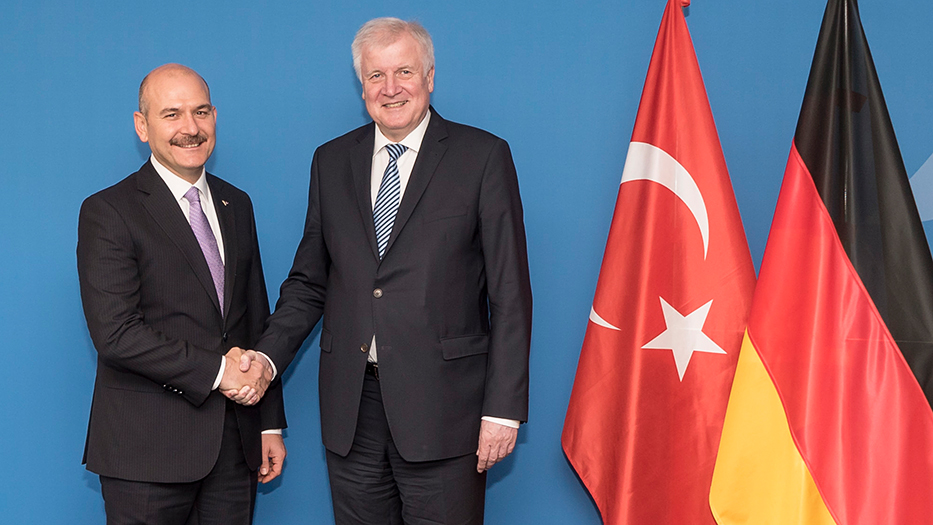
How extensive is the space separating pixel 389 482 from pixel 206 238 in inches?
32.5

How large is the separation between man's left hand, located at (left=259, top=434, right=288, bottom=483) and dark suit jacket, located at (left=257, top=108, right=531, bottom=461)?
240 millimetres

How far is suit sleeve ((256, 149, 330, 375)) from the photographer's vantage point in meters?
2.01

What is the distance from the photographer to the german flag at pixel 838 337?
1.82 metres

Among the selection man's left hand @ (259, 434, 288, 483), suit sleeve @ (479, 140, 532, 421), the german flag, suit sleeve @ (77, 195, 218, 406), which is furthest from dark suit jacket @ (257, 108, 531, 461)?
the german flag

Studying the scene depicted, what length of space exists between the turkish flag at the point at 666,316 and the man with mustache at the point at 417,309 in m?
0.43

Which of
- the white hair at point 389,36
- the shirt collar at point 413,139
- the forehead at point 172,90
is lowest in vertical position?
the shirt collar at point 413,139

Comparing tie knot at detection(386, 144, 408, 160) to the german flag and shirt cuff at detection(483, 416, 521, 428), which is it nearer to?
shirt cuff at detection(483, 416, 521, 428)

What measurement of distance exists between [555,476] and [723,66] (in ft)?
4.91

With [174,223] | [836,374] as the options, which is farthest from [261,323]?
[836,374]

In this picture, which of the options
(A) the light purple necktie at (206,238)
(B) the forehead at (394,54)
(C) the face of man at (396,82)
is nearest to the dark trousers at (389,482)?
(A) the light purple necktie at (206,238)

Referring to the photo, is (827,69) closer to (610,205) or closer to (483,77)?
(610,205)

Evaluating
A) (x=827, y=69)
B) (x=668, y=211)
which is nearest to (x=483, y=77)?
(x=668, y=211)

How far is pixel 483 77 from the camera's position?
241 cm

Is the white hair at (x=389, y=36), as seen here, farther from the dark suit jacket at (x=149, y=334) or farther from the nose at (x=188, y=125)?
the dark suit jacket at (x=149, y=334)
